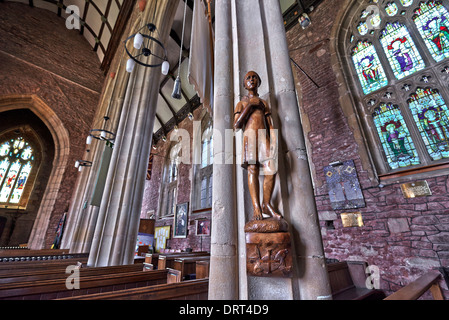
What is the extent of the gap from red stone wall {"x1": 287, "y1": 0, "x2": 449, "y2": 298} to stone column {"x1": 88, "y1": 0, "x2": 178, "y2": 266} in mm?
3708

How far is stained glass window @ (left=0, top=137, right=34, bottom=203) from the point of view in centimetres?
1102

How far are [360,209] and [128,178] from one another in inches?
172

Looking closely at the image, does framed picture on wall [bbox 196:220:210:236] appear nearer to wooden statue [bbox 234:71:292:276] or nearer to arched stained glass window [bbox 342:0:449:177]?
arched stained glass window [bbox 342:0:449:177]

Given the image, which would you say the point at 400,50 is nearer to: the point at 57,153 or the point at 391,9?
the point at 391,9

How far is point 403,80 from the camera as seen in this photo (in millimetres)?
3889

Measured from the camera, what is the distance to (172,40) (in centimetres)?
901

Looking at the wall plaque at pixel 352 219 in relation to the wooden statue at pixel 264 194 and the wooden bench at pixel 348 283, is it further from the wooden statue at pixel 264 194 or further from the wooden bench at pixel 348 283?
the wooden statue at pixel 264 194

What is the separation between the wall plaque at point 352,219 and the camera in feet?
12.1

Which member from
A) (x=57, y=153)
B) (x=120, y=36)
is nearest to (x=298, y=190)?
(x=120, y=36)

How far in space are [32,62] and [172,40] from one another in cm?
663

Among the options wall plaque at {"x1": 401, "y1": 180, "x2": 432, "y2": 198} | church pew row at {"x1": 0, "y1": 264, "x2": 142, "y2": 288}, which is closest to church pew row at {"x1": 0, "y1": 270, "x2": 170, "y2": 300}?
church pew row at {"x1": 0, "y1": 264, "x2": 142, "y2": 288}
